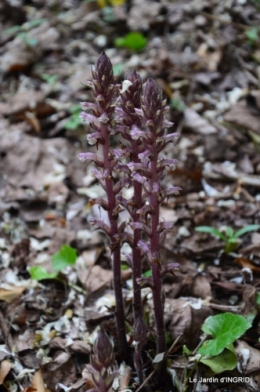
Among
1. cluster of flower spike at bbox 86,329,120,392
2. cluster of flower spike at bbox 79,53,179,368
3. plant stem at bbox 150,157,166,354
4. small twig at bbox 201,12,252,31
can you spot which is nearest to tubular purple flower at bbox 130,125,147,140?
cluster of flower spike at bbox 79,53,179,368

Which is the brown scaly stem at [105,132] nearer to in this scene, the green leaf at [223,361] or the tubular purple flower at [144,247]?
the tubular purple flower at [144,247]

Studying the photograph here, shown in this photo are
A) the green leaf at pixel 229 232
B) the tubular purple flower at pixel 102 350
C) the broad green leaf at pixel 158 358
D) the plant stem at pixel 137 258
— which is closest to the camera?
the tubular purple flower at pixel 102 350

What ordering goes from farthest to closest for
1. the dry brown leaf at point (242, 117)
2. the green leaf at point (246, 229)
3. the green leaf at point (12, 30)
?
the green leaf at point (12, 30), the dry brown leaf at point (242, 117), the green leaf at point (246, 229)

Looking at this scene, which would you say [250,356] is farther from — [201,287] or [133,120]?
[133,120]

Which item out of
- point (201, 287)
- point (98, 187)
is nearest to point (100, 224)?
point (201, 287)

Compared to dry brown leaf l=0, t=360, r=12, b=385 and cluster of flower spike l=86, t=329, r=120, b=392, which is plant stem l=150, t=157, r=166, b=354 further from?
dry brown leaf l=0, t=360, r=12, b=385

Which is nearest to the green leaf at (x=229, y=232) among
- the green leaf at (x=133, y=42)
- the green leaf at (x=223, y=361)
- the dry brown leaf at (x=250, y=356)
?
the dry brown leaf at (x=250, y=356)

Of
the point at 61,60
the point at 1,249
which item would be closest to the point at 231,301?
the point at 1,249
